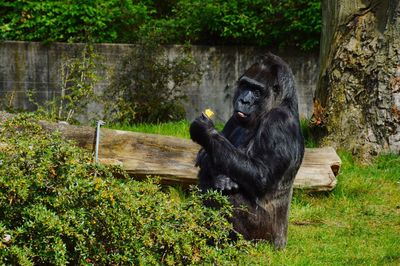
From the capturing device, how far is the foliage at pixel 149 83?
535 inches

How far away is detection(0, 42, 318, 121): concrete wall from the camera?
14375 millimetres

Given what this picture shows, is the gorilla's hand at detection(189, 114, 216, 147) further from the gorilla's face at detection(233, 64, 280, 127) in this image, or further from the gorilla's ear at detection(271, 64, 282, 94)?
the gorilla's ear at detection(271, 64, 282, 94)

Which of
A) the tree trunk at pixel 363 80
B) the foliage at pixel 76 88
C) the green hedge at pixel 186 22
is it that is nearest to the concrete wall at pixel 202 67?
the green hedge at pixel 186 22

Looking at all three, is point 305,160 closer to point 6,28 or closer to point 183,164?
point 183,164

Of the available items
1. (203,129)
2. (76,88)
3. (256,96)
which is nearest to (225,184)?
(203,129)

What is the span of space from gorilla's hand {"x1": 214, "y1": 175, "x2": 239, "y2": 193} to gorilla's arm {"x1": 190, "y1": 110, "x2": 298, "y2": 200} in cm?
3

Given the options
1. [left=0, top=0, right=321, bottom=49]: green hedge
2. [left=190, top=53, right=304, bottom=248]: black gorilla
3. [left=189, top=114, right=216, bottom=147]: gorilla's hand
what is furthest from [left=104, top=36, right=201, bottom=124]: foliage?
[left=189, top=114, right=216, bottom=147]: gorilla's hand

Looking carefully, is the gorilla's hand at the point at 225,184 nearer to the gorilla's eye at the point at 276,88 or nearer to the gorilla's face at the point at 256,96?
the gorilla's face at the point at 256,96

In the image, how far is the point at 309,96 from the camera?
48.6 ft

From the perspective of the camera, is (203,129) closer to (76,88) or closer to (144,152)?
(144,152)

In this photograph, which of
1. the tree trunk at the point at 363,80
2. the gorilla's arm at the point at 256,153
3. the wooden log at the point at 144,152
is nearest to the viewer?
the gorilla's arm at the point at 256,153

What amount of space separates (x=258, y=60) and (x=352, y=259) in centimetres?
174

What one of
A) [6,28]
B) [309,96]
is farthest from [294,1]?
[6,28]

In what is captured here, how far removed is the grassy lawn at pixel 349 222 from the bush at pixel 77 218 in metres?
0.52
